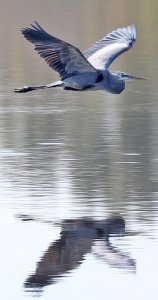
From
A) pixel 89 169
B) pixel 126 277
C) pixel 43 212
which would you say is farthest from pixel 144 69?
pixel 126 277

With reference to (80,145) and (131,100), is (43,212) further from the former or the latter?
(131,100)

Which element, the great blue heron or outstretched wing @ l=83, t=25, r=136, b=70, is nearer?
the great blue heron

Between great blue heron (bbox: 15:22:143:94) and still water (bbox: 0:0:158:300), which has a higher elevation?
great blue heron (bbox: 15:22:143:94)

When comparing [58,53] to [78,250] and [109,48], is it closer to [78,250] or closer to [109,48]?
[109,48]

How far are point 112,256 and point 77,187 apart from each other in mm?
2218

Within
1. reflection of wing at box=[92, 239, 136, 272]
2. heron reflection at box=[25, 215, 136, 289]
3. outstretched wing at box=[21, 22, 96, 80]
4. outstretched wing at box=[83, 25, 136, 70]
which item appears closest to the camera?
heron reflection at box=[25, 215, 136, 289]

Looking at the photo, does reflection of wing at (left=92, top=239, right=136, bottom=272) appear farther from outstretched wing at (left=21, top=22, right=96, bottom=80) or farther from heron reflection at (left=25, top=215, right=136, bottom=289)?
outstretched wing at (left=21, top=22, right=96, bottom=80)

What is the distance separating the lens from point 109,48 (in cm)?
1266

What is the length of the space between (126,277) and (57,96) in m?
8.58

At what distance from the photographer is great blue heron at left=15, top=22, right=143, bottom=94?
11.1m

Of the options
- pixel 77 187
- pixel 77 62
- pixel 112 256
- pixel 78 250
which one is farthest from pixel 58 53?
pixel 112 256

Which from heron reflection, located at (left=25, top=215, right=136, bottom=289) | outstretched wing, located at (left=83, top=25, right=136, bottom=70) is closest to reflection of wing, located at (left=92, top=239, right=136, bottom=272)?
heron reflection, located at (left=25, top=215, right=136, bottom=289)

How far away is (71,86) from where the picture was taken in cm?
1173

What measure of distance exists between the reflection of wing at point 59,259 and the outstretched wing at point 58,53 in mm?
2160
